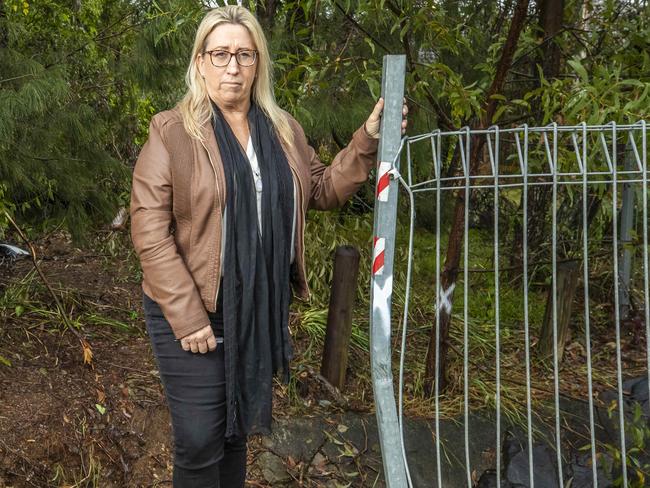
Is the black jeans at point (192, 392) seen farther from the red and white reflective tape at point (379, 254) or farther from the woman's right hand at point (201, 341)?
the red and white reflective tape at point (379, 254)

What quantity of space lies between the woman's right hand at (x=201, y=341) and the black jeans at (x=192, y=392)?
6cm

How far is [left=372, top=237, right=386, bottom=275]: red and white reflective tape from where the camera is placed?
2.43 m

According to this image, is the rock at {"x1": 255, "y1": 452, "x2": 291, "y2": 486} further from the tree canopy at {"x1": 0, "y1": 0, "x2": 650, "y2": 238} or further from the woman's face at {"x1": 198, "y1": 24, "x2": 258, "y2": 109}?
the woman's face at {"x1": 198, "y1": 24, "x2": 258, "y2": 109}

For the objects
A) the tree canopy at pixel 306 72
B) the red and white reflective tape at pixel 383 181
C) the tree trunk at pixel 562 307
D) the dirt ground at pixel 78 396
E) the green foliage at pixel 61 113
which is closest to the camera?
the red and white reflective tape at pixel 383 181

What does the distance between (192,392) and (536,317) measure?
11.5 ft

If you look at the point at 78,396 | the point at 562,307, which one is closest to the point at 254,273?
the point at 78,396

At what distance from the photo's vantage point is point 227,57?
2.65 metres

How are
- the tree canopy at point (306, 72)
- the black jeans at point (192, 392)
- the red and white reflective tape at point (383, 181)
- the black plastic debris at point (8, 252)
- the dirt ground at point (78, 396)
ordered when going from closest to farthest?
1. the red and white reflective tape at point (383, 181)
2. the black jeans at point (192, 392)
3. the tree canopy at point (306, 72)
4. the dirt ground at point (78, 396)
5. the black plastic debris at point (8, 252)

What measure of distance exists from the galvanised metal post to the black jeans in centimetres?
60

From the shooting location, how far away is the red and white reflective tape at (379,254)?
2.43m

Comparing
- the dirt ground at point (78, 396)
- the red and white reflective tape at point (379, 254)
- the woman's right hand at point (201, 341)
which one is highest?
the red and white reflective tape at point (379, 254)

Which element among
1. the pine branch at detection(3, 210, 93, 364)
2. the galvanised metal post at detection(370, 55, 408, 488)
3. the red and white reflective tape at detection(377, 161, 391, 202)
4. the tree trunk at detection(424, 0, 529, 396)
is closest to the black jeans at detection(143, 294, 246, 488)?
the galvanised metal post at detection(370, 55, 408, 488)

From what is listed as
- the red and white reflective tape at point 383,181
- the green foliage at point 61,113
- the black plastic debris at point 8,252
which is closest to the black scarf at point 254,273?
the red and white reflective tape at point 383,181

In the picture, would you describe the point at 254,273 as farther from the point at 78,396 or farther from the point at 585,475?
the point at 585,475
